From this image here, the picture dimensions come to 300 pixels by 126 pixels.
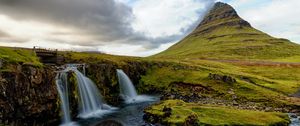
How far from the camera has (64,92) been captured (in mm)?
59594

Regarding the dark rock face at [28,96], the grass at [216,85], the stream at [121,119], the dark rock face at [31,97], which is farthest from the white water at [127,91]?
the dark rock face at [28,96]

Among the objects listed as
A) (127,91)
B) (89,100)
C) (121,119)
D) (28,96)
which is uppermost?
(28,96)

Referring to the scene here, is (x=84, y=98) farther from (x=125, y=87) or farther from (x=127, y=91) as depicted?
(x=127, y=91)

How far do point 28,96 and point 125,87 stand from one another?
4067cm

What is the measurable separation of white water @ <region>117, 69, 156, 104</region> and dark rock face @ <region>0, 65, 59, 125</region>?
3071cm

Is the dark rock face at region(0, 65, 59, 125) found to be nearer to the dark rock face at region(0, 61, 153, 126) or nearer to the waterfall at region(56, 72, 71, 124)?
the dark rock face at region(0, 61, 153, 126)

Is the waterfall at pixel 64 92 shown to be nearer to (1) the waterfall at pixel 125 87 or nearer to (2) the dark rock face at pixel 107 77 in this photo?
(2) the dark rock face at pixel 107 77

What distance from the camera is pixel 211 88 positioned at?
301ft

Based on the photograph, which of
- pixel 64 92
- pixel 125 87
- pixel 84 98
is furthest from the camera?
pixel 125 87

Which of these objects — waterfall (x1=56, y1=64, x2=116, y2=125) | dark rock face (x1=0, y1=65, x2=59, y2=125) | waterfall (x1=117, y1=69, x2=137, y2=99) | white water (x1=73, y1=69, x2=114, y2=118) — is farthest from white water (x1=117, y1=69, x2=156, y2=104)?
dark rock face (x1=0, y1=65, x2=59, y2=125)

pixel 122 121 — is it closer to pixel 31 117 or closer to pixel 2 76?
pixel 31 117

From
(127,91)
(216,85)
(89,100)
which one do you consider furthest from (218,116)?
(216,85)

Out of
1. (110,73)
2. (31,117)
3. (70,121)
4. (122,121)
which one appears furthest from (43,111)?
(110,73)

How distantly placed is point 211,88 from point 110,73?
95.2 ft
